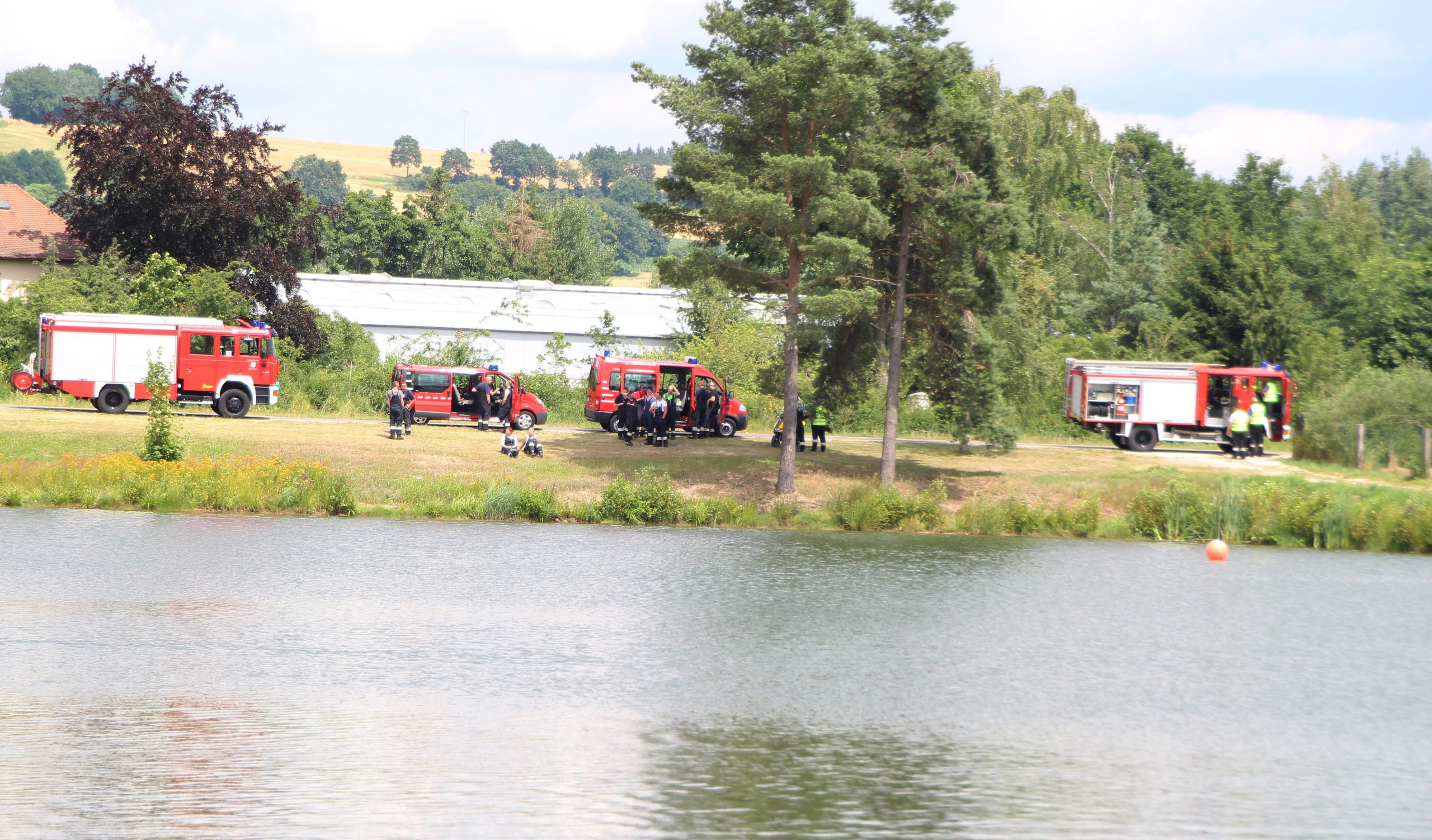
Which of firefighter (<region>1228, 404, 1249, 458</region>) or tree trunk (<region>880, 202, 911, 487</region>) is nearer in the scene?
tree trunk (<region>880, 202, 911, 487</region>)

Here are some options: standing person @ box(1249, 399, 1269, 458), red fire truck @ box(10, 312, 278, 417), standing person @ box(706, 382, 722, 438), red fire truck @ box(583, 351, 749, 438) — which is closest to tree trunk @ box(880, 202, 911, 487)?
standing person @ box(706, 382, 722, 438)

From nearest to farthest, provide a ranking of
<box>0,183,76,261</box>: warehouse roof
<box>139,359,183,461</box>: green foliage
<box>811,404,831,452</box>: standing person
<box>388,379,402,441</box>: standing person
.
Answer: <box>139,359,183,461</box>: green foliage → <box>388,379,402,441</box>: standing person → <box>811,404,831,452</box>: standing person → <box>0,183,76,261</box>: warehouse roof

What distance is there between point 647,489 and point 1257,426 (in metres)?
20.8

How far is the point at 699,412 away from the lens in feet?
135

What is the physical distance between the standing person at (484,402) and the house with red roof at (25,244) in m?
23.5

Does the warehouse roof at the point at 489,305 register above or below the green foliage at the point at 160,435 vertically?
above

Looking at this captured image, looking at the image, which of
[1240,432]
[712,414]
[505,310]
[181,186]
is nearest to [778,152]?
[712,414]

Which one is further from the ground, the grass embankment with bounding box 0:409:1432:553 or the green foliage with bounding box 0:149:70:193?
the green foliage with bounding box 0:149:70:193

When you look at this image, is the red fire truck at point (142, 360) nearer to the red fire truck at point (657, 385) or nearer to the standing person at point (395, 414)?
the standing person at point (395, 414)

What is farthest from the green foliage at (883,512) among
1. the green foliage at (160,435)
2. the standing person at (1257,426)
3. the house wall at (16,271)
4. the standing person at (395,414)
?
the house wall at (16,271)

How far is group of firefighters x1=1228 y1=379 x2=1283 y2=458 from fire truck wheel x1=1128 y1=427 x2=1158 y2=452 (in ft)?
7.59

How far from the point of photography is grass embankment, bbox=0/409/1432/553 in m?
30.7

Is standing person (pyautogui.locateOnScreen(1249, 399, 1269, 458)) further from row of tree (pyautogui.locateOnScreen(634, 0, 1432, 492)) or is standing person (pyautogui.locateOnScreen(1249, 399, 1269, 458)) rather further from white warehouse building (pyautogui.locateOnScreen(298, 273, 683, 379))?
white warehouse building (pyautogui.locateOnScreen(298, 273, 683, 379))

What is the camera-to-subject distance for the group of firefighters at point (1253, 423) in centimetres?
4184
